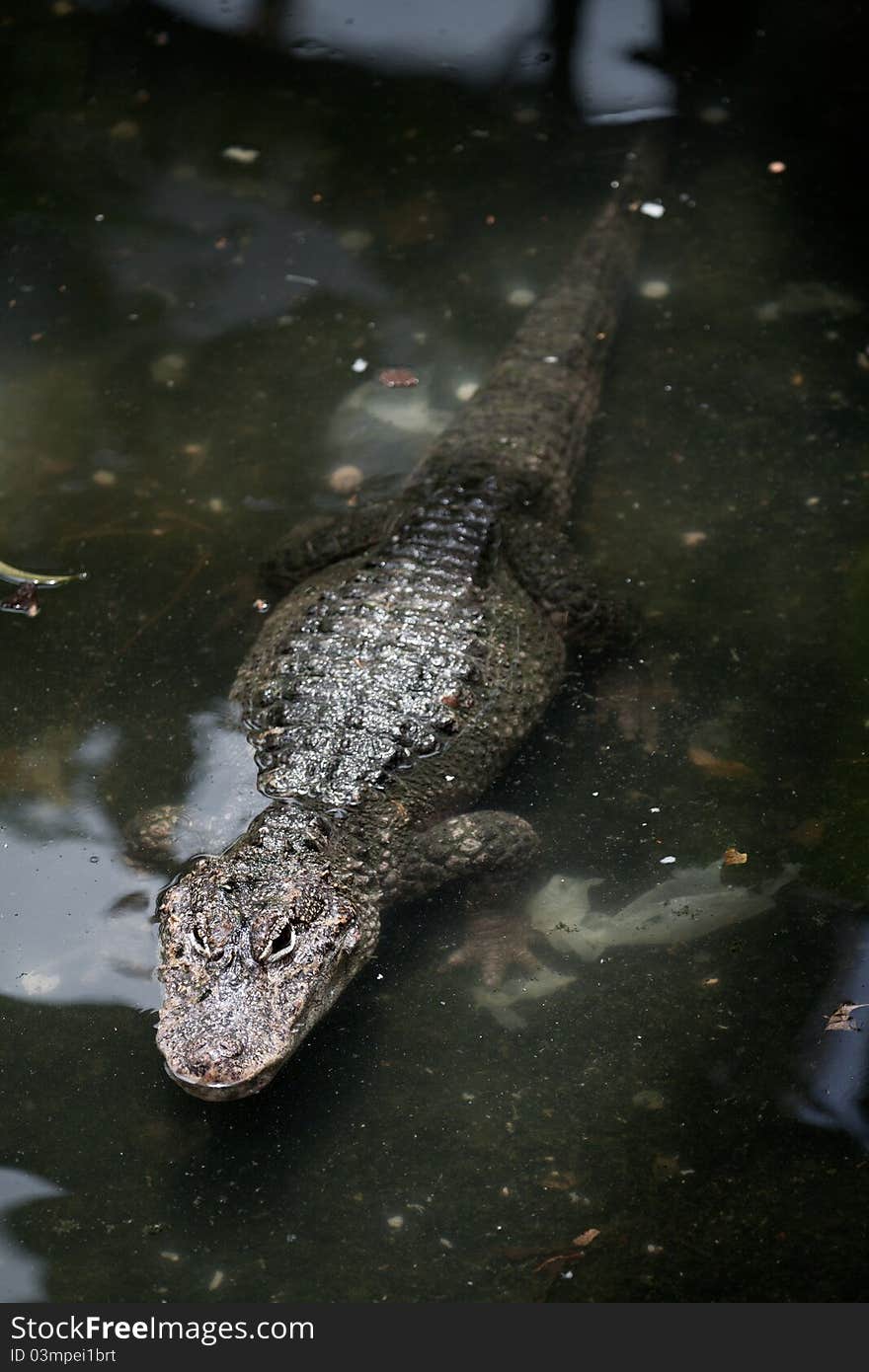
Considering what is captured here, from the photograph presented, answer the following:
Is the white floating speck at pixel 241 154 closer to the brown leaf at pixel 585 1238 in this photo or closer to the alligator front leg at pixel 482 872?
the alligator front leg at pixel 482 872

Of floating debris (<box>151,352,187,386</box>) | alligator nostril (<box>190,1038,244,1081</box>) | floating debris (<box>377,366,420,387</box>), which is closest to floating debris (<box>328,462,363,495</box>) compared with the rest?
floating debris (<box>377,366,420,387</box>)

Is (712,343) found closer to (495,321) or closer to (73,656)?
(495,321)

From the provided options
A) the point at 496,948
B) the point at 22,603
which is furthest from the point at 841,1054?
the point at 22,603

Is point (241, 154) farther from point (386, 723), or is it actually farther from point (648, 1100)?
point (648, 1100)

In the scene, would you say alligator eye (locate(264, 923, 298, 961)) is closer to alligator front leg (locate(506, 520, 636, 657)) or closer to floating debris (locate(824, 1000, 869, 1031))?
floating debris (locate(824, 1000, 869, 1031))

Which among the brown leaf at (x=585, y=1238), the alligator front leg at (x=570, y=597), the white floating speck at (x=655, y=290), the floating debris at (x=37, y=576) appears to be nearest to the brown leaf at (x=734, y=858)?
the alligator front leg at (x=570, y=597)

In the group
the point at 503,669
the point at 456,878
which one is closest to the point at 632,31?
the point at 503,669
